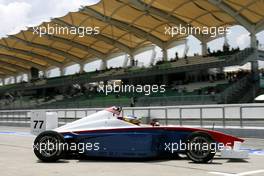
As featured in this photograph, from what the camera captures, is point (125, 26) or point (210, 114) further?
point (125, 26)

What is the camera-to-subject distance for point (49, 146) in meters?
11.1

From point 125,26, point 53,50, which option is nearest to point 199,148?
point 125,26

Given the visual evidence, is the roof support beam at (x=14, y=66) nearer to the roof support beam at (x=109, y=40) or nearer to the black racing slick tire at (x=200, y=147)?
the roof support beam at (x=109, y=40)

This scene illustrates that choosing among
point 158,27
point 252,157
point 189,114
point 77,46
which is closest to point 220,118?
point 189,114

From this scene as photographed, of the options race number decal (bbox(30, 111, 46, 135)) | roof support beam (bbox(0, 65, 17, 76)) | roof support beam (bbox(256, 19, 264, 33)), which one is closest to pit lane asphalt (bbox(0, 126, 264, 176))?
race number decal (bbox(30, 111, 46, 135))

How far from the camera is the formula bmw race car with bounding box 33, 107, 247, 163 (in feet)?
34.3

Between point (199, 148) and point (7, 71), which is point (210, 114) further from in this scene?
point (7, 71)

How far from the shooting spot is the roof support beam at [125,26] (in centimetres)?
5262

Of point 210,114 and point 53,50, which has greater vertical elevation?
point 53,50

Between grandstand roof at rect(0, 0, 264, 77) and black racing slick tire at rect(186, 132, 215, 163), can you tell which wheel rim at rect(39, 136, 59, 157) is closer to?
black racing slick tire at rect(186, 132, 215, 163)

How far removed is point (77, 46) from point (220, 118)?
5160cm

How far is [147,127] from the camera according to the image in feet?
35.7

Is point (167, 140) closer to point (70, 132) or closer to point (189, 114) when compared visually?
point (70, 132)

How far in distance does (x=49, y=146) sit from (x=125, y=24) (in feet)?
150
